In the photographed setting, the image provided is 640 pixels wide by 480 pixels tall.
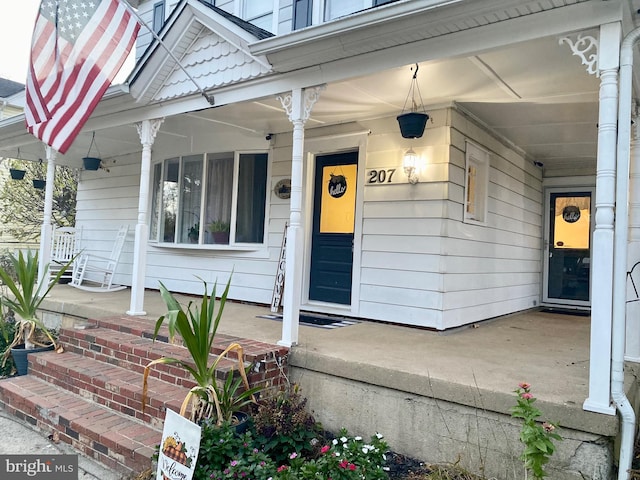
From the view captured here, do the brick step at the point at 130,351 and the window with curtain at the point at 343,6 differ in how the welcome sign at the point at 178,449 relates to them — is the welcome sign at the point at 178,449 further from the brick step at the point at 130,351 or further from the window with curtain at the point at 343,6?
the window with curtain at the point at 343,6

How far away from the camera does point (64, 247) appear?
27.5ft

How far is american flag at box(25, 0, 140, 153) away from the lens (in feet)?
14.3

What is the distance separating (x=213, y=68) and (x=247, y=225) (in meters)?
2.30

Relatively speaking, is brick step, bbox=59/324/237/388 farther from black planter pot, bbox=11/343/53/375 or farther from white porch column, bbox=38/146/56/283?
white porch column, bbox=38/146/56/283

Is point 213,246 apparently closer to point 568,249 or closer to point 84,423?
point 84,423

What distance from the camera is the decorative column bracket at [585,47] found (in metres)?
2.70

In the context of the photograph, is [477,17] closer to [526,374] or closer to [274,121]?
[526,374]

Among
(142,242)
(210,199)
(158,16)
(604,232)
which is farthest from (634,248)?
(158,16)

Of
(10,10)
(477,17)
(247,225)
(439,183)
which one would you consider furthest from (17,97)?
(477,17)

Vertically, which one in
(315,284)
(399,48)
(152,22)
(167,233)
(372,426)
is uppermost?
(152,22)

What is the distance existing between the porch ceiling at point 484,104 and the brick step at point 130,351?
2.36m

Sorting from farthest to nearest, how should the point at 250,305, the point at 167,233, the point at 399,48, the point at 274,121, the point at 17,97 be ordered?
1. the point at 17,97
2. the point at 167,233
3. the point at 250,305
4. the point at 274,121
5. the point at 399,48

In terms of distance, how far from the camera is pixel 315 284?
572 cm

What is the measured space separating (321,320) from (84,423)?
2.52 meters
